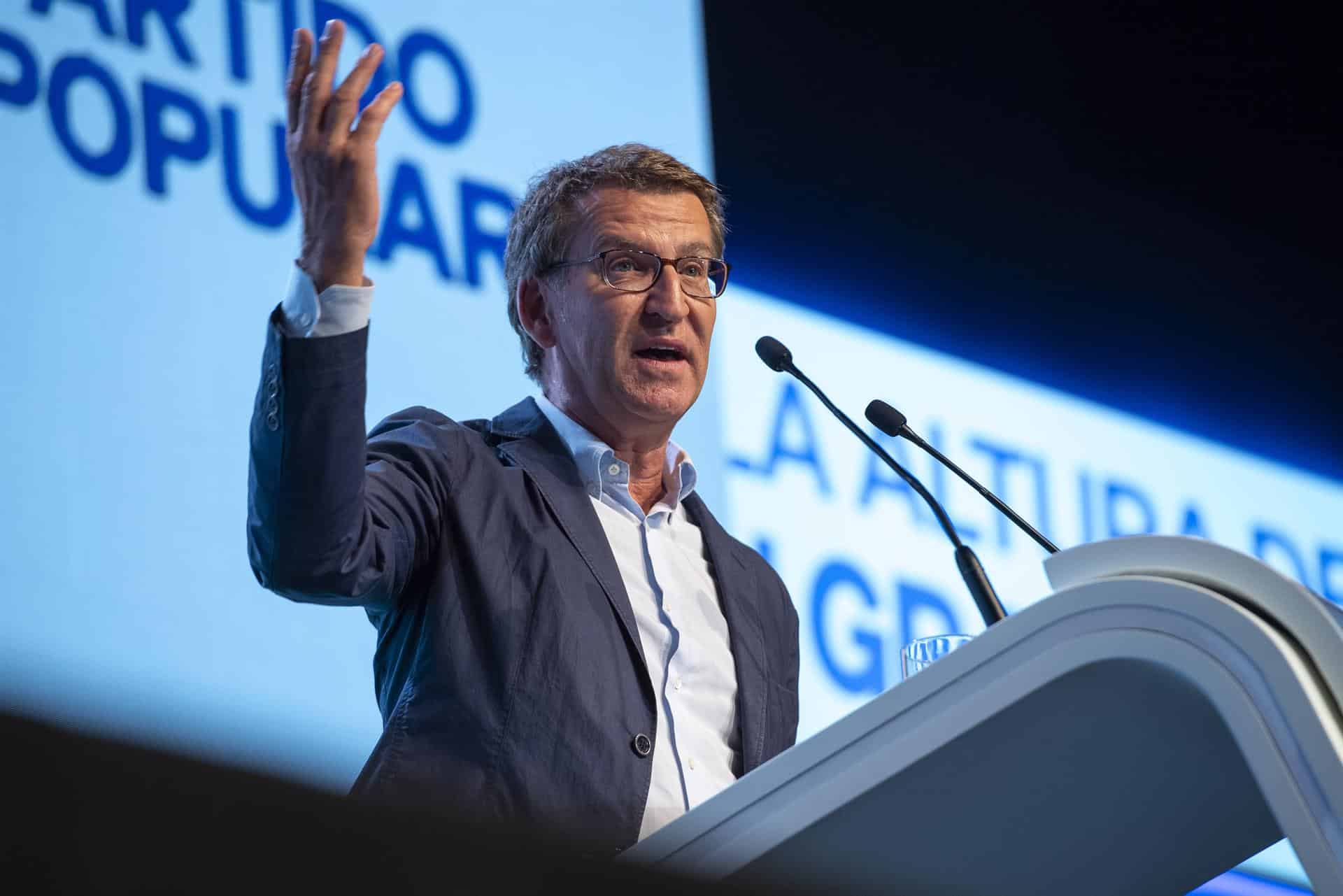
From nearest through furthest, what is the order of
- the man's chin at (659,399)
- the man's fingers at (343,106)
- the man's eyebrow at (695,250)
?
1. the man's fingers at (343,106)
2. the man's chin at (659,399)
3. the man's eyebrow at (695,250)

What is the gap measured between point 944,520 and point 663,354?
466mm

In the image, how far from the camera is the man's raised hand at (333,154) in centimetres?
127

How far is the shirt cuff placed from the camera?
1305mm

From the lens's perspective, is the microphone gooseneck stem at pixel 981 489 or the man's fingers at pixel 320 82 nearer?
the man's fingers at pixel 320 82

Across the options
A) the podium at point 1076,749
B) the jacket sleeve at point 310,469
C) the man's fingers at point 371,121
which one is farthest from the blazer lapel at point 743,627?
the man's fingers at point 371,121

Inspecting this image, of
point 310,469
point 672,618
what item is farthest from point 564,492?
point 310,469

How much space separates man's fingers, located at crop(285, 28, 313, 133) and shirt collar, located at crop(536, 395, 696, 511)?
0.69m

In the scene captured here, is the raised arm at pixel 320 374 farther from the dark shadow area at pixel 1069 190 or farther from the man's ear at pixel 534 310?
the dark shadow area at pixel 1069 190

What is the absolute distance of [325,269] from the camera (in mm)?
1310

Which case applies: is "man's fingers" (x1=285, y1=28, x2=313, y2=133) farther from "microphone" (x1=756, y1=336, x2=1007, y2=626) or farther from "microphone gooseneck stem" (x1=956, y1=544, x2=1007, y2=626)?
"microphone gooseneck stem" (x1=956, y1=544, x2=1007, y2=626)

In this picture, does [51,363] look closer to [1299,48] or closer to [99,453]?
[99,453]

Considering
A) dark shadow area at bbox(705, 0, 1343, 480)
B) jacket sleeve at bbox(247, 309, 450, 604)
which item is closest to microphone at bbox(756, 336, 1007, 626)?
jacket sleeve at bbox(247, 309, 450, 604)

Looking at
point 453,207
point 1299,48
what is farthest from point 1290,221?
point 453,207

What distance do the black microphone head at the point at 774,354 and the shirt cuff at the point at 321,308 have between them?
0.69 meters
